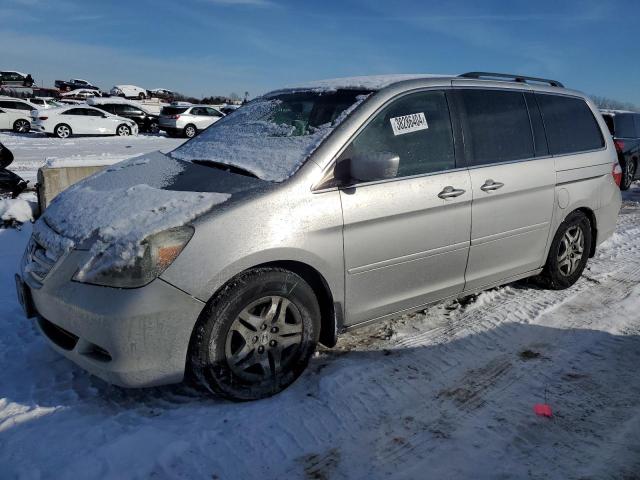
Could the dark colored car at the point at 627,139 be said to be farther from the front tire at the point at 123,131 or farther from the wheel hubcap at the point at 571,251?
the front tire at the point at 123,131

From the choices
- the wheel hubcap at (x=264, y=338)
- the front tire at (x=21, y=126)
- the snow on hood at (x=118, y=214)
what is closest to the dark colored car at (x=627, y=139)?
the wheel hubcap at (x=264, y=338)

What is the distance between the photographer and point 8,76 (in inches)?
1768

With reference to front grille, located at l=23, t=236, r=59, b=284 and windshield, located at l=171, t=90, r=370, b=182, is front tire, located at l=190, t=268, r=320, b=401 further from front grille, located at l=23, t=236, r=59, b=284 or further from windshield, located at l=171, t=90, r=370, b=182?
front grille, located at l=23, t=236, r=59, b=284

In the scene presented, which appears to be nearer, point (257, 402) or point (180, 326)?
point (180, 326)

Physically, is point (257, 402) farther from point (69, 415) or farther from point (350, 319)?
point (69, 415)

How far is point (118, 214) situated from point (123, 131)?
21.9 metres

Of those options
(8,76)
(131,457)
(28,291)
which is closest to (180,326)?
(131,457)

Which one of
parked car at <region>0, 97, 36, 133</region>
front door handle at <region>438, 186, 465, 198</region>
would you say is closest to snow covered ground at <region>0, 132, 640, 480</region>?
front door handle at <region>438, 186, 465, 198</region>

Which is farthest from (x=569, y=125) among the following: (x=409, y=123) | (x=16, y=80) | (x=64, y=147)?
(x=16, y=80)

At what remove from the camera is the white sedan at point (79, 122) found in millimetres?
21031

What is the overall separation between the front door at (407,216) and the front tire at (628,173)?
9.18 m

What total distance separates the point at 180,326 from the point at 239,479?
0.77 metres

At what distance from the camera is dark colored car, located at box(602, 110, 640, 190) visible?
432 inches

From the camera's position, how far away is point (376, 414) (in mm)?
2834
